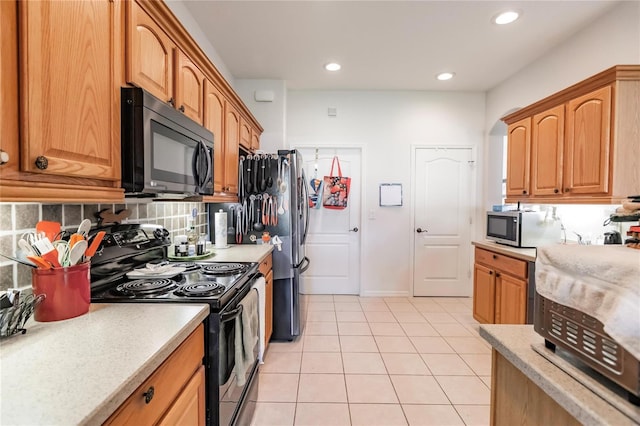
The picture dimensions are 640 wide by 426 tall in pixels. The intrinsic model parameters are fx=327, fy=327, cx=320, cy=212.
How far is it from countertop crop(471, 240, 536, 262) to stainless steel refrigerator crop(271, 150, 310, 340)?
1.79 meters

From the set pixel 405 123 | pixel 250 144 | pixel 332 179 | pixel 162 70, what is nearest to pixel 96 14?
pixel 162 70

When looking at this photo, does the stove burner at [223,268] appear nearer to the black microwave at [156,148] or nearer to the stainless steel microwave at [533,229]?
the black microwave at [156,148]

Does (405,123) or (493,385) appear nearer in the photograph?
(493,385)

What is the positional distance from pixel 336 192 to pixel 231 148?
1.87 meters

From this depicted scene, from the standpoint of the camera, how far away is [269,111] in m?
3.87

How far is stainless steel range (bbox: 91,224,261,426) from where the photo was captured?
134cm

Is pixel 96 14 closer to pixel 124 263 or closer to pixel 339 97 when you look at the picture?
pixel 124 263

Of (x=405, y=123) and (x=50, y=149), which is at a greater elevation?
(x=405, y=123)

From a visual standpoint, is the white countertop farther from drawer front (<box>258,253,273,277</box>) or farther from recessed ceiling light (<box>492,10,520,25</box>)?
recessed ceiling light (<box>492,10,520,25</box>)

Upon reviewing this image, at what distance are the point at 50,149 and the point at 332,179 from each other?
3477mm

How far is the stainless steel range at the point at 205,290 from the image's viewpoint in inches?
52.7

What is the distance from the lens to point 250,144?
3297 millimetres

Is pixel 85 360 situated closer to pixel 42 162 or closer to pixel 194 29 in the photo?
pixel 42 162

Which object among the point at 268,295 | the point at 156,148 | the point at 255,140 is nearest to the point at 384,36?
the point at 255,140
